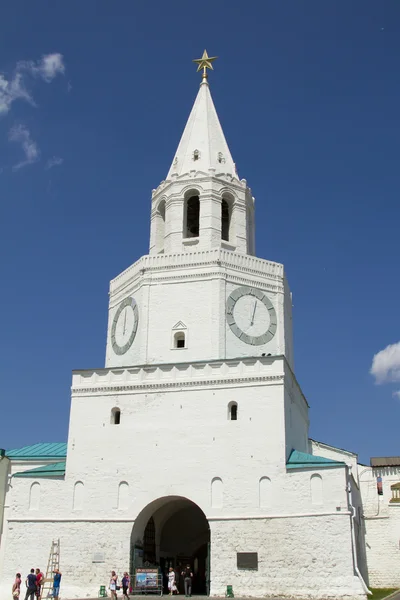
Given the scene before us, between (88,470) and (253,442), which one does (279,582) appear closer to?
(253,442)

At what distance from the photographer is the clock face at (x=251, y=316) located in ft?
101

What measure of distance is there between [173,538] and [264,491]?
679cm

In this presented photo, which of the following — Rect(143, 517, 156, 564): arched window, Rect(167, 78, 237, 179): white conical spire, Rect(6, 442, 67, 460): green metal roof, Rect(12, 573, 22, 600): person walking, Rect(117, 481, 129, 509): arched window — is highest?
Rect(167, 78, 237, 179): white conical spire

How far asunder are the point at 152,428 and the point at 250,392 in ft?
14.0

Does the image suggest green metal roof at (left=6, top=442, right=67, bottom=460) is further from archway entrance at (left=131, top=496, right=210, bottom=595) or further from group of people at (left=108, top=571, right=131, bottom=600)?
group of people at (left=108, top=571, right=131, bottom=600)

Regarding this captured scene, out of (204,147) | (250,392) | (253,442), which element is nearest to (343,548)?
(253,442)

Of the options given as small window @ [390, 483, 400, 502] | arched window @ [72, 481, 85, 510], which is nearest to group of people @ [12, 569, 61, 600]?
arched window @ [72, 481, 85, 510]

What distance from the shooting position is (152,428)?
1137 inches

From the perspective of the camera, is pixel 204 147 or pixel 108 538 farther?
pixel 204 147

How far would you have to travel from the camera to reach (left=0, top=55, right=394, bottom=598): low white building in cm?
2603

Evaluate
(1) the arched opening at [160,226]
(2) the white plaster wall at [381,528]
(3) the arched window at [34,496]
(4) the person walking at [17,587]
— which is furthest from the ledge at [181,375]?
(2) the white plaster wall at [381,528]

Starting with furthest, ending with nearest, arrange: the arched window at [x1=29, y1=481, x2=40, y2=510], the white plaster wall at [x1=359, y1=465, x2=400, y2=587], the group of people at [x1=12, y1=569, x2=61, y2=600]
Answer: the white plaster wall at [x1=359, y1=465, x2=400, y2=587] → the arched window at [x1=29, y1=481, x2=40, y2=510] → the group of people at [x1=12, y1=569, x2=61, y2=600]

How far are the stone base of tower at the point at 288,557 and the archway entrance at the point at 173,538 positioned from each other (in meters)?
2.39

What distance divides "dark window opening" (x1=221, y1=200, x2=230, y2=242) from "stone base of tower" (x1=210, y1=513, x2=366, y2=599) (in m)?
13.6
